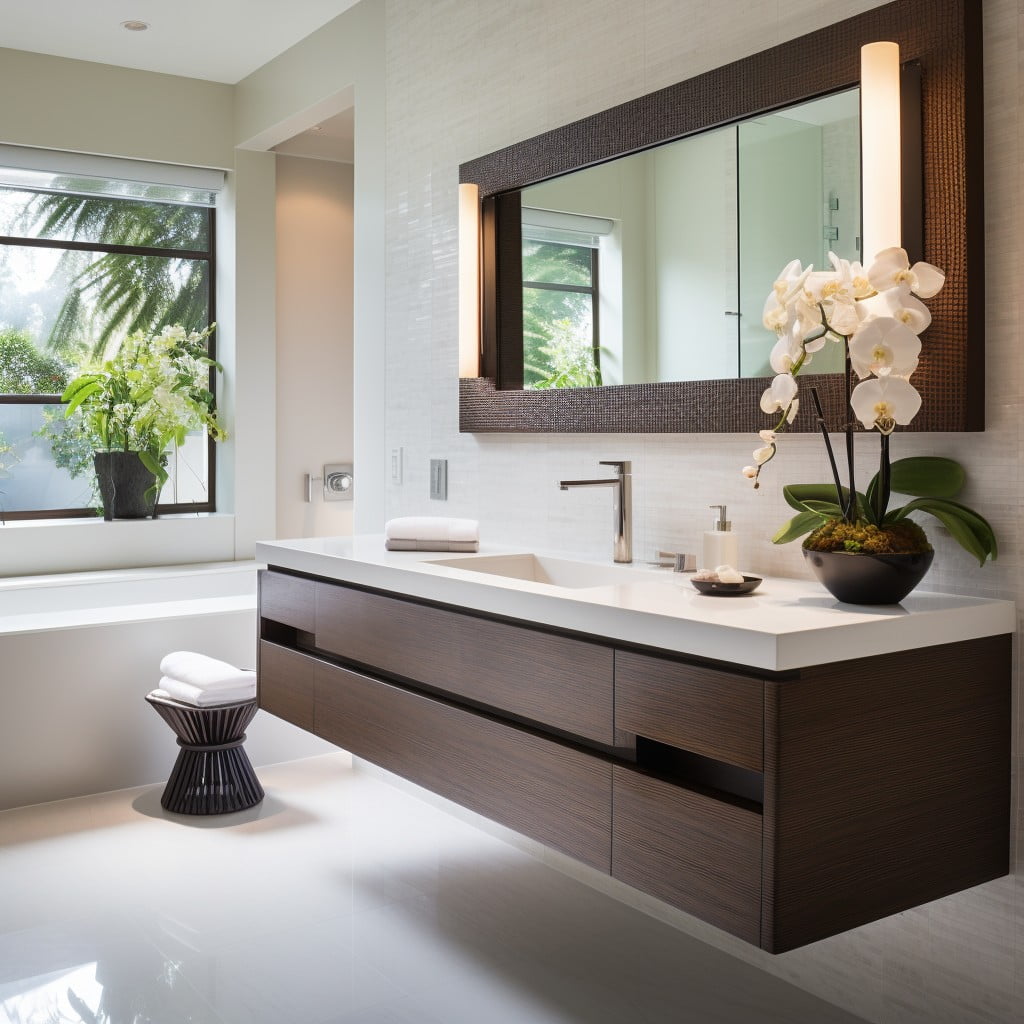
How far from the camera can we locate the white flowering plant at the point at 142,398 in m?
4.48

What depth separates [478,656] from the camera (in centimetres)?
209

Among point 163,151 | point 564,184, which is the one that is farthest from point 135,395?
point 564,184

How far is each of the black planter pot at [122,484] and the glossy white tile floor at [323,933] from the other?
1549 millimetres

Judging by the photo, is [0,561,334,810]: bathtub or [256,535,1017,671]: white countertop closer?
[256,535,1017,671]: white countertop

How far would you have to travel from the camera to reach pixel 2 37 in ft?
13.2

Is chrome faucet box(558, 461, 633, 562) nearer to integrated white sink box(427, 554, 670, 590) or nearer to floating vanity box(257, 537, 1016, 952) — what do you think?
integrated white sink box(427, 554, 670, 590)

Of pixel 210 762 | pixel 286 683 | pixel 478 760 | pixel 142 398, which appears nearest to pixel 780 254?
pixel 478 760

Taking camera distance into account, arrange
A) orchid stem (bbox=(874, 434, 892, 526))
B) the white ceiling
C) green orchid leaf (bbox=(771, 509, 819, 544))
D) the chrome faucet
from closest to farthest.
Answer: orchid stem (bbox=(874, 434, 892, 526))
green orchid leaf (bbox=(771, 509, 819, 544))
the chrome faucet
the white ceiling

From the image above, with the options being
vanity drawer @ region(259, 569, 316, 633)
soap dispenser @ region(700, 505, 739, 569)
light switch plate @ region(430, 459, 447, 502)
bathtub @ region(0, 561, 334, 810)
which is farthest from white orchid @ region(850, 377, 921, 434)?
bathtub @ region(0, 561, 334, 810)

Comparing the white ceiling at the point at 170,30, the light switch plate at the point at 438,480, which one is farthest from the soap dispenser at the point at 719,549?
the white ceiling at the point at 170,30

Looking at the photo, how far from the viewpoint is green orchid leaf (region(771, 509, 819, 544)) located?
1.96 metres

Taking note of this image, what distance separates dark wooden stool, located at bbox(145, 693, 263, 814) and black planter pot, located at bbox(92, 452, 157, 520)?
1.44 m

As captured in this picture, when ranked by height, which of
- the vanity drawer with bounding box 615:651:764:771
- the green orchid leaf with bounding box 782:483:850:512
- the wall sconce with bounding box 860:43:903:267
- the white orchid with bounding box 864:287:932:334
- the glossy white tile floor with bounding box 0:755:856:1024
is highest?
the wall sconce with bounding box 860:43:903:267

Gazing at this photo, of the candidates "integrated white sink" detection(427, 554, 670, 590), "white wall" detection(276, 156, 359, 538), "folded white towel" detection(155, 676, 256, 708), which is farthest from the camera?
"white wall" detection(276, 156, 359, 538)
